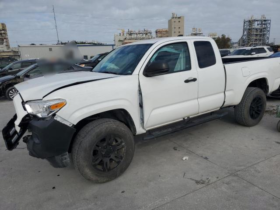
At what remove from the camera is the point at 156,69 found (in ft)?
9.86

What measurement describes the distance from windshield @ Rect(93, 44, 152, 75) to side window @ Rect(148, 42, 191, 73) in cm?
23

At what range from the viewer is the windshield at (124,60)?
10.8 feet

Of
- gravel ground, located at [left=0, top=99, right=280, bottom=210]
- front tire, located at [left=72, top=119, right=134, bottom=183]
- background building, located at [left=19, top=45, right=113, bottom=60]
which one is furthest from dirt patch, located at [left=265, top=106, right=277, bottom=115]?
background building, located at [left=19, top=45, right=113, bottom=60]

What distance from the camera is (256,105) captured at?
4789mm

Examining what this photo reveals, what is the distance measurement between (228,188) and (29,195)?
100 inches

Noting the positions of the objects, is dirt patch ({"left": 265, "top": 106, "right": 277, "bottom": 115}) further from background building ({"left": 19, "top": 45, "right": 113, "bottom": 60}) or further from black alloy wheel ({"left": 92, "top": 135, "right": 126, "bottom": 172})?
background building ({"left": 19, "top": 45, "right": 113, "bottom": 60})

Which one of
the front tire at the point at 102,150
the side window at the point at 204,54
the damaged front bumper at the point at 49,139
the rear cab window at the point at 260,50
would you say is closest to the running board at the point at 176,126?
the front tire at the point at 102,150

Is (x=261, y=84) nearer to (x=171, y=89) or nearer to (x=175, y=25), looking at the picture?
(x=171, y=89)

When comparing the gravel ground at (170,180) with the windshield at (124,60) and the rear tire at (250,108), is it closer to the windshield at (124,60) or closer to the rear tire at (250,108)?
the rear tire at (250,108)

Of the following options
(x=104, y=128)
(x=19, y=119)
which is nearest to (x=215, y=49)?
(x=104, y=128)

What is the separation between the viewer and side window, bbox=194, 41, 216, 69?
12.4ft

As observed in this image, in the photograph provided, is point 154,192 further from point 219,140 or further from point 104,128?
point 219,140

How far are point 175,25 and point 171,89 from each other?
6462cm

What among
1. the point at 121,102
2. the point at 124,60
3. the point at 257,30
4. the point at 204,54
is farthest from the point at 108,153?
the point at 257,30
